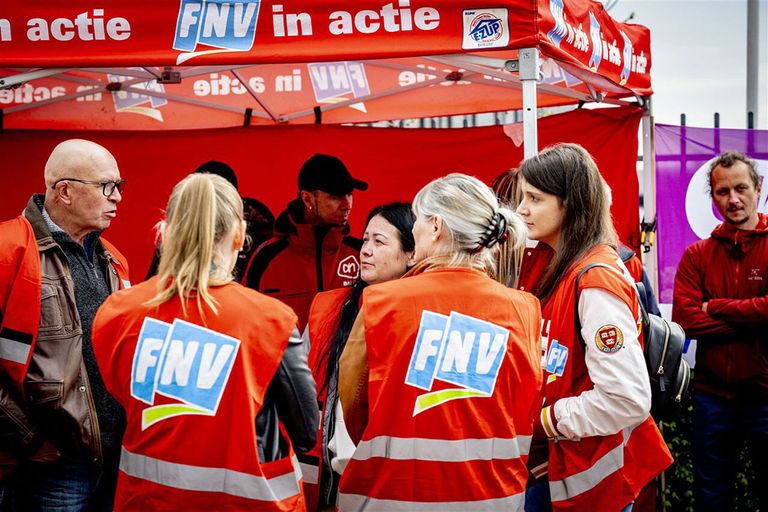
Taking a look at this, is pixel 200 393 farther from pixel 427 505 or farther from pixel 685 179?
pixel 685 179

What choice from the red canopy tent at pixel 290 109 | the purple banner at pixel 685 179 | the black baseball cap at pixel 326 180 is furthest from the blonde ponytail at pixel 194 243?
the purple banner at pixel 685 179

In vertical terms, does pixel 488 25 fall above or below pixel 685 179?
above

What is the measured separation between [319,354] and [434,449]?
0.85 m

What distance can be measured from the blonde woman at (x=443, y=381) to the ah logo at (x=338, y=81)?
3.75m

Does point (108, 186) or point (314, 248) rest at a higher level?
point (108, 186)

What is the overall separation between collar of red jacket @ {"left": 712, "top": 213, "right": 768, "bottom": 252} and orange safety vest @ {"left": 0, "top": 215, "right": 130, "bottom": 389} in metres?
3.43

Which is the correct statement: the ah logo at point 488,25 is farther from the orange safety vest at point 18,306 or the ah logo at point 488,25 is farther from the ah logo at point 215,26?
the orange safety vest at point 18,306

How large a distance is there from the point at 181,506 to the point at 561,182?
5.29 ft

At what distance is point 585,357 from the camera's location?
2.70 meters

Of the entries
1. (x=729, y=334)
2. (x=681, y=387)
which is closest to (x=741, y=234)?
(x=729, y=334)

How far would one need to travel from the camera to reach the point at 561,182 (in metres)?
2.92

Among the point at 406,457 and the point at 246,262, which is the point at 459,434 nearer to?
the point at 406,457

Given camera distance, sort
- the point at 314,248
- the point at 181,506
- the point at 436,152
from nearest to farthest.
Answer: the point at 181,506 < the point at 314,248 < the point at 436,152

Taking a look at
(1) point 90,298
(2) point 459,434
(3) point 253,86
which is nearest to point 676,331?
(2) point 459,434
